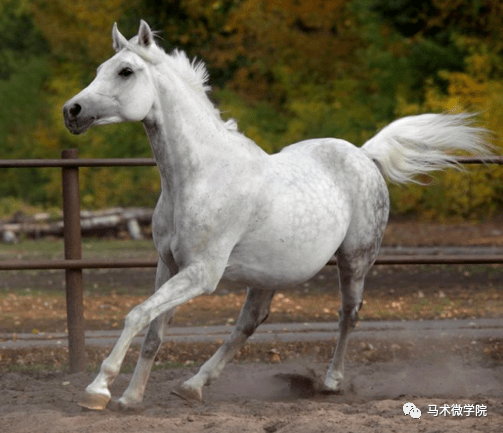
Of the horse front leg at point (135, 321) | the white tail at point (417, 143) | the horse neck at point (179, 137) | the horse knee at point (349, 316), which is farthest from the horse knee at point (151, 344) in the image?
the white tail at point (417, 143)

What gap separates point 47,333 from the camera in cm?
780

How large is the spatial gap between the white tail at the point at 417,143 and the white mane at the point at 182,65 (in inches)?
46.9

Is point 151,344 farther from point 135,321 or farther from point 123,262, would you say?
point 123,262

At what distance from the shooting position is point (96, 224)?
17625mm

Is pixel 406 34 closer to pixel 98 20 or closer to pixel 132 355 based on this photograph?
pixel 98 20

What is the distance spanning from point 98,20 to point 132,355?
47.2ft

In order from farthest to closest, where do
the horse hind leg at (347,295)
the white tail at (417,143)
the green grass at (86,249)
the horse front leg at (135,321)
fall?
the green grass at (86,249) → the white tail at (417,143) → the horse hind leg at (347,295) → the horse front leg at (135,321)

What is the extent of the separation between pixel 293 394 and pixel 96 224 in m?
12.3

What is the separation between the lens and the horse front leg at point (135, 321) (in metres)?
4.59

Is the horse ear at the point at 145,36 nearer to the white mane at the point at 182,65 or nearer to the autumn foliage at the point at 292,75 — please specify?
the white mane at the point at 182,65

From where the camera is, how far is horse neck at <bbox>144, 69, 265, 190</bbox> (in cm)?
479

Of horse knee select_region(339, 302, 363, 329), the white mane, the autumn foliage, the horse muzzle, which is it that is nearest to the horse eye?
the white mane

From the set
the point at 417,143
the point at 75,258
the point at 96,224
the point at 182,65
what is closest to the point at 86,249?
the point at 96,224

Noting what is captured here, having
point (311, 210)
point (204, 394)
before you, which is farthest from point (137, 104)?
point (204, 394)
